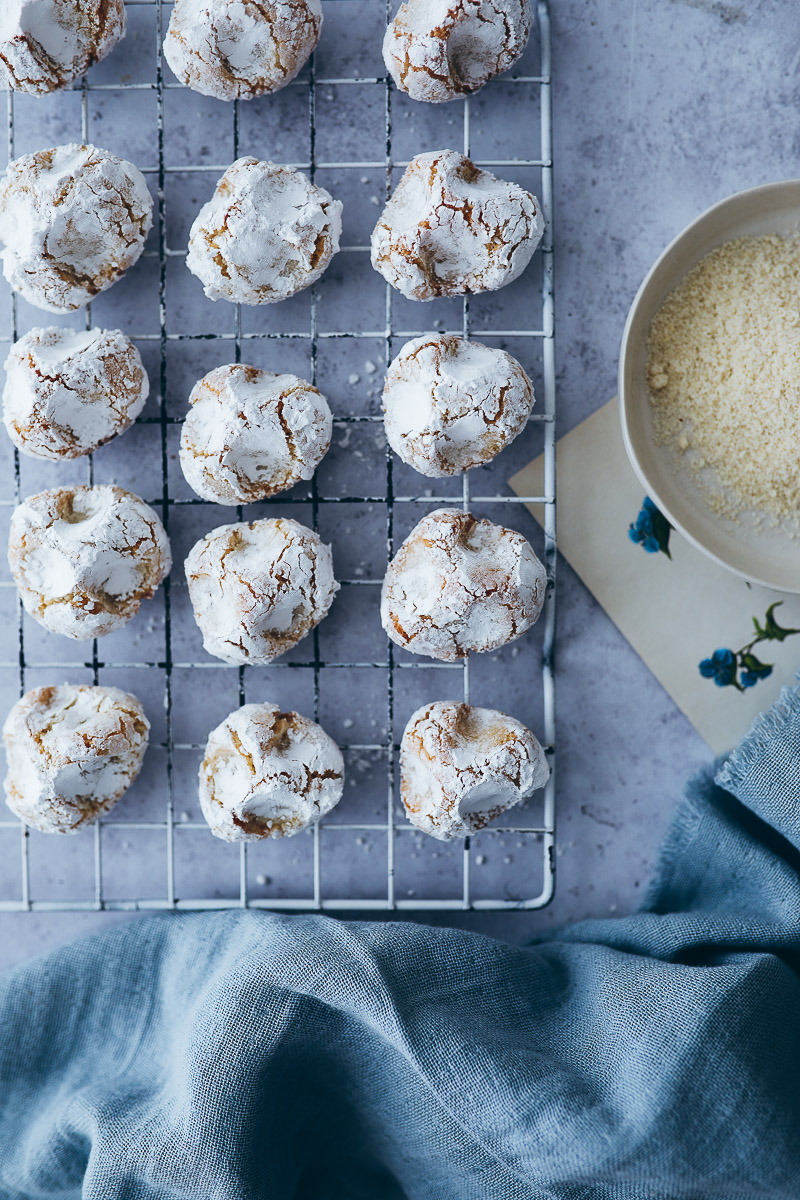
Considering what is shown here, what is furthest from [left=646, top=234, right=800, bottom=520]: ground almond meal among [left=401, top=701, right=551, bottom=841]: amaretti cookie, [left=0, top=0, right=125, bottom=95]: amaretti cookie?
[left=0, top=0, right=125, bottom=95]: amaretti cookie

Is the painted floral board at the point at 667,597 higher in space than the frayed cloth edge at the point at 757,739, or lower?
higher

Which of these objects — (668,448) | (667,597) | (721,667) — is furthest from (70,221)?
(721,667)

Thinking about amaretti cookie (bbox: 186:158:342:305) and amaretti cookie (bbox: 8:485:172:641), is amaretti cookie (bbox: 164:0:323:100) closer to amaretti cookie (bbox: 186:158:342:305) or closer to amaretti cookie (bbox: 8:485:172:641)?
amaretti cookie (bbox: 186:158:342:305)

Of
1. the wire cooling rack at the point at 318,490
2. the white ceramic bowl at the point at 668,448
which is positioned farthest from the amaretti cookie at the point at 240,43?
the white ceramic bowl at the point at 668,448

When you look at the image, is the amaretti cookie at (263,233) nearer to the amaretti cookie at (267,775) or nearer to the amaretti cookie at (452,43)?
the amaretti cookie at (452,43)

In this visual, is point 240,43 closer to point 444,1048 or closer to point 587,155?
point 587,155

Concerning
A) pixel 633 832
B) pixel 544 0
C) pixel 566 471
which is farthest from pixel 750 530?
pixel 544 0

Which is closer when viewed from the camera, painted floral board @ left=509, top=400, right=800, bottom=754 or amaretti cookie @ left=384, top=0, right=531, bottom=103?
amaretti cookie @ left=384, top=0, right=531, bottom=103
